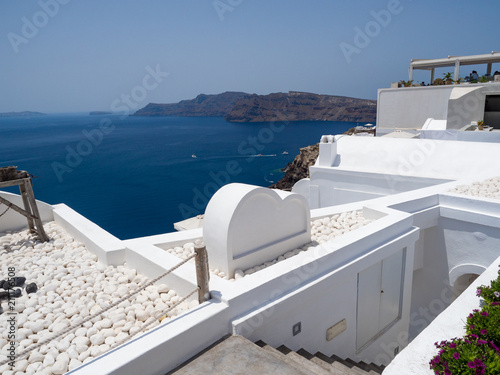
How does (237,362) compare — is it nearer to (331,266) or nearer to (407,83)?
(331,266)

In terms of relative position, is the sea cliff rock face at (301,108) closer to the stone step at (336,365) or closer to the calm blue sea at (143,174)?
the calm blue sea at (143,174)

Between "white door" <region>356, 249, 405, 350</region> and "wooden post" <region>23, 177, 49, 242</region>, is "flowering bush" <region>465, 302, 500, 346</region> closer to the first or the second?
"white door" <region>356, 249, 405, 350</region>

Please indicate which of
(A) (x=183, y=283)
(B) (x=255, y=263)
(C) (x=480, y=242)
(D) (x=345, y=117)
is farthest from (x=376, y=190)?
(D) (x=345, y=117)

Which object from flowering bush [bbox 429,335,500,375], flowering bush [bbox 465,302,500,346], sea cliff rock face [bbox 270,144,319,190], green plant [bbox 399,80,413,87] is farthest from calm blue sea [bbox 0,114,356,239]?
flowering bush [bbox 429,335,500,375]

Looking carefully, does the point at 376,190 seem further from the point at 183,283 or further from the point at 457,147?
the point at 183,283

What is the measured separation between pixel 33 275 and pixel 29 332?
165 cm

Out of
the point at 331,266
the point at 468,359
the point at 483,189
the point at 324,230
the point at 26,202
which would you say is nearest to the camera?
the point at 468,359

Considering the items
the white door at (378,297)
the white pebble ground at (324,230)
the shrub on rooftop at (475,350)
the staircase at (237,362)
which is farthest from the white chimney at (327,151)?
the staircase at (237,362)

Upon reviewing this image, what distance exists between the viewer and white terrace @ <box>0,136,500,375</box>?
12.4 feet

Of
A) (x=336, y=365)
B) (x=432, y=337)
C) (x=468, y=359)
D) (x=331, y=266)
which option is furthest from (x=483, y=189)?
(x=468, y=359)

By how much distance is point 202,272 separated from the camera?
13.1 feet

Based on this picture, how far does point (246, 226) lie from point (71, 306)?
2.62 metres

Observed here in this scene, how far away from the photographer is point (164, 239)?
6.07 meters

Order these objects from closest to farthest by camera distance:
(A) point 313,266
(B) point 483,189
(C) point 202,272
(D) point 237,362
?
(D) point 237,362 → (C) point 202,272 → (A) point 313,266 → (B) point 483,189
